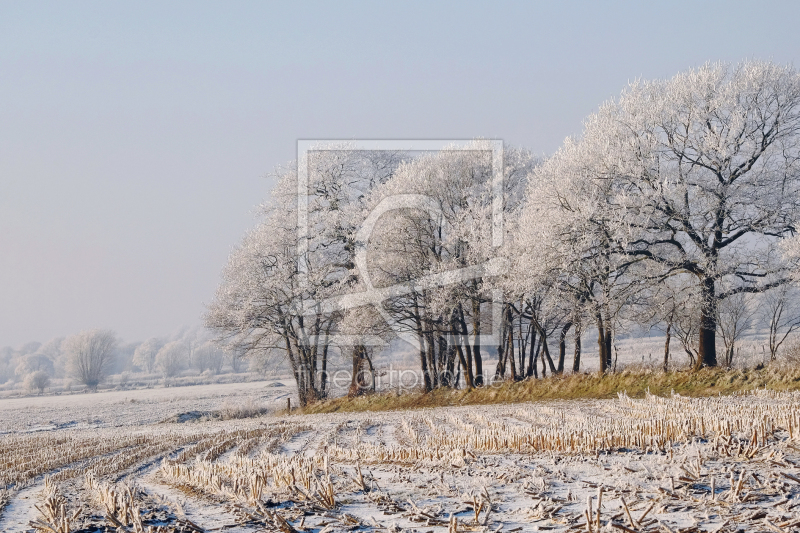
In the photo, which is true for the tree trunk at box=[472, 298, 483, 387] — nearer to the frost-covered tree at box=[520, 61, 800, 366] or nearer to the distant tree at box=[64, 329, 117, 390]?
the frost-covered tree at box=[520, 61, 800, 366]

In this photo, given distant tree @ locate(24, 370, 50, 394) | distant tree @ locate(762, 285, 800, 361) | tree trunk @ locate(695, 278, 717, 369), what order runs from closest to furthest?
tree trunk @ locate(695, 278, 717, 369)
distant tree @ locate(762, 285, 800, 361)
distant tree @ locate(24, 370, 50, 394)

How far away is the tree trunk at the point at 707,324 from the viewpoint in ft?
75.8

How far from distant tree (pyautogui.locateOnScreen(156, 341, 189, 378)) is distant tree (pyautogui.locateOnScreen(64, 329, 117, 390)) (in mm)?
20387

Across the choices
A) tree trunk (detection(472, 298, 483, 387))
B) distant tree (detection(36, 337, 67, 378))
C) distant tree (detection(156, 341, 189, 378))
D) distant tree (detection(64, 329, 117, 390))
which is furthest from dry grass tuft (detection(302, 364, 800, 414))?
distant tree (detection(36, 337, 67, 378))

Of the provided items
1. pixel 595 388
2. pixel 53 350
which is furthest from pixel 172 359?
pixel 595 388

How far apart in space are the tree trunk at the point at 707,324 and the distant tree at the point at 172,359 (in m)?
130

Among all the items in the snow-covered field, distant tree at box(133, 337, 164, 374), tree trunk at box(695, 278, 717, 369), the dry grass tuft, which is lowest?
distant tree at box(133, 337, 164, 374)

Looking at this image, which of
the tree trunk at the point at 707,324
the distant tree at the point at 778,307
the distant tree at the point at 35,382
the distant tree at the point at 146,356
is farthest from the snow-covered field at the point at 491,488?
the distant tree at the point at 146,356

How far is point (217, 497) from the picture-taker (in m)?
7.86

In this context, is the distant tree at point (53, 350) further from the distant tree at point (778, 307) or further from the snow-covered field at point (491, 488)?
the snow-covered field at point (491, 488)

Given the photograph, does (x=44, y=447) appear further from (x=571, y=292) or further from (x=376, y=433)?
(x=571, y=292)

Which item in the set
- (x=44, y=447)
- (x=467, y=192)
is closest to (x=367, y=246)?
(x=467, y=192)

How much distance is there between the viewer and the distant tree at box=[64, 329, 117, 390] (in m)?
115

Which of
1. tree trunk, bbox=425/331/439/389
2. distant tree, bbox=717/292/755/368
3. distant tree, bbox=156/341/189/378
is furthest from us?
distant tree, bbox=156/341/189/378
